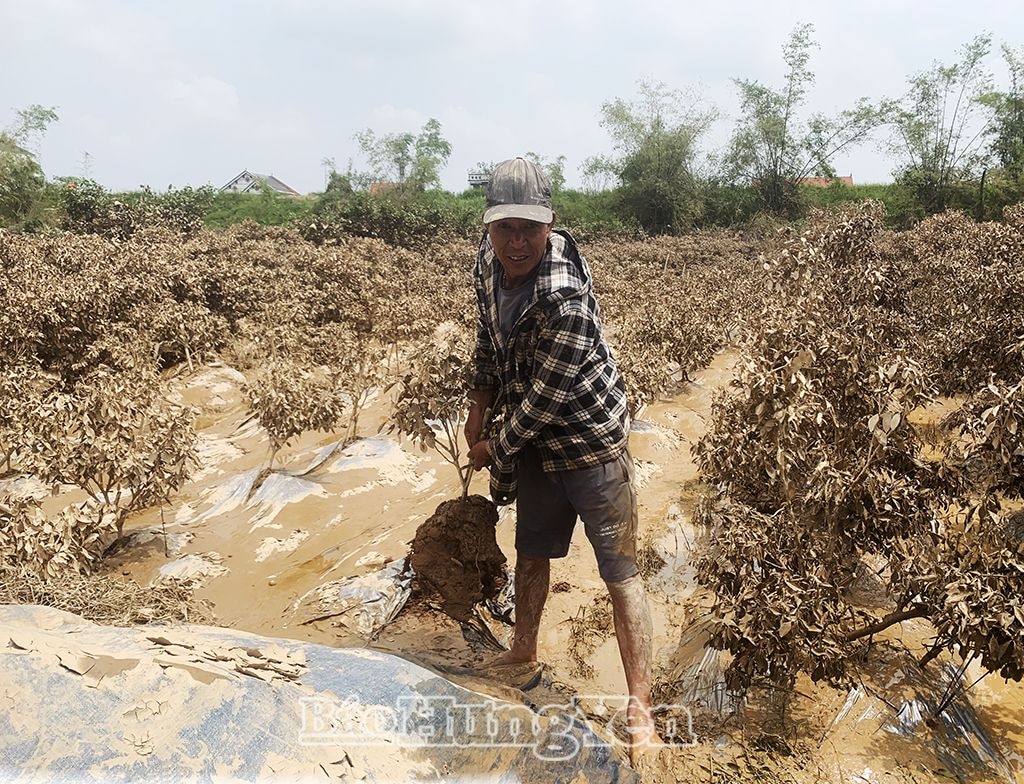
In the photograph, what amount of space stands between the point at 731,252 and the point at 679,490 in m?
19.1

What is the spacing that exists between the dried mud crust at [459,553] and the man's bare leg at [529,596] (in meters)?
0.33

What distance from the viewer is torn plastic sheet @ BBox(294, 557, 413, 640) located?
149 inches

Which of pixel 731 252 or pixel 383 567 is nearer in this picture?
pixel 383 567

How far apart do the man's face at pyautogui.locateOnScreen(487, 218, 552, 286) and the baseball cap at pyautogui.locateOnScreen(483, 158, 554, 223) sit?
30 millimetres

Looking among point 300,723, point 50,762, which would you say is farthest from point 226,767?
point 50,762

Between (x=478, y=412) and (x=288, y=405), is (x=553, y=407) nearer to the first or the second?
(x=478, y=412)

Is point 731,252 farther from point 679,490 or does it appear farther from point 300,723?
point 300,723

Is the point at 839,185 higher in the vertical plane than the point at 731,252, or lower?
higher

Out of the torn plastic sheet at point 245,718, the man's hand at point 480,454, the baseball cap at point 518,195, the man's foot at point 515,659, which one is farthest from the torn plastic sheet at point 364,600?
the baseball cap at point 518,195

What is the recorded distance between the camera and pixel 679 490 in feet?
19.6

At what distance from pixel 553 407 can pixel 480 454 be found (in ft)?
1.88

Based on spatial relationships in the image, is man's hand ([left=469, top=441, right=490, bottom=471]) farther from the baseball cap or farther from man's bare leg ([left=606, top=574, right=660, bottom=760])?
the baseball cap

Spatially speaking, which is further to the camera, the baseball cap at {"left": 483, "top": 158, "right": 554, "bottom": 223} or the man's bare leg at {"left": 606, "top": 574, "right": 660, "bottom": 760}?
the man's bare leg at {"left": 606, "top": 574, "right": 660, "bottom": 760}

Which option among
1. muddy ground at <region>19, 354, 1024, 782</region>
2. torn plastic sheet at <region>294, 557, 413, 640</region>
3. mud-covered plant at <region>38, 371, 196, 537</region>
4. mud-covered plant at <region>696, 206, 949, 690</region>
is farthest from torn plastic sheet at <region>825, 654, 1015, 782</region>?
mud-covered plant at <region>38, 371, 196, 537</region>
